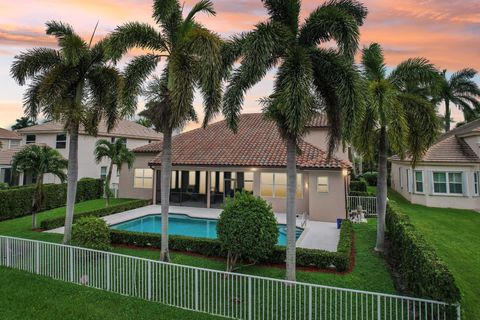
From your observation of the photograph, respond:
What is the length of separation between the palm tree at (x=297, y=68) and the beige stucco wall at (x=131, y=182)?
18.2 meters

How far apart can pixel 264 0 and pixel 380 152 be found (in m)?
7.75

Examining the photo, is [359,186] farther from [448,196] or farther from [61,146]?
[61,146]

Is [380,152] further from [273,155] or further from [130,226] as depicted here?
[130,226]

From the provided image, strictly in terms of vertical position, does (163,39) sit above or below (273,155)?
above

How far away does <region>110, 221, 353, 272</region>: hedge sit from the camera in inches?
405

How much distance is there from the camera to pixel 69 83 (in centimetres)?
1230

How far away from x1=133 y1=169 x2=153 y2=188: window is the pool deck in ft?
10.1

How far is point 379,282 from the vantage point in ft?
30.4

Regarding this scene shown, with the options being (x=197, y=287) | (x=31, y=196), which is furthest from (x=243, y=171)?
(x=31, y=196)

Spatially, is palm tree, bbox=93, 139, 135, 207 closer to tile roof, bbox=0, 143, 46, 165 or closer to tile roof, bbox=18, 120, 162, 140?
tile roof, bbox=18, 120, 162, 140

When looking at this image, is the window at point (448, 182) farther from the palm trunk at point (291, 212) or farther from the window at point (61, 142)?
the window at point (61, 142)

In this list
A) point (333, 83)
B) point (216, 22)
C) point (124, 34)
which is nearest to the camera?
point (333, 83)

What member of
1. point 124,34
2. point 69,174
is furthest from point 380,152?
point 69,174

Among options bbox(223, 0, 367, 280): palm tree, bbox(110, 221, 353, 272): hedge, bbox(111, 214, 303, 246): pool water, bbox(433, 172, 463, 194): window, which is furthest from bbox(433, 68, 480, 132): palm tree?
bbox(223, 0, 367, 280): palm tree
